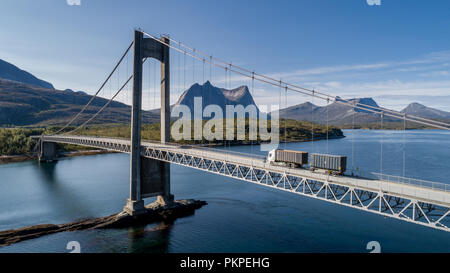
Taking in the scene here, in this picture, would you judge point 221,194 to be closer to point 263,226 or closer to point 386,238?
point 263,226

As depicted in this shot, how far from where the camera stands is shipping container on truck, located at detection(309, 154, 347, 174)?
2114cm

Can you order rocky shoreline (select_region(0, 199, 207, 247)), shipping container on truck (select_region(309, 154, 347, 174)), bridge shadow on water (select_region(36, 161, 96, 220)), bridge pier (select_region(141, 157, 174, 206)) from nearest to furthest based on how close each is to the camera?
shipping container on truck (select_region(309, 154, 347, 174)), rocky shoreline (select_region(0, 199, 207, 247)), bridge shadow on water (select_region(36, 161, 96, 220)), bridge pier (select_region(141, 157, 174, 206))

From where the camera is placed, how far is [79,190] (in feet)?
153

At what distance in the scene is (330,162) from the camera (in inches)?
854

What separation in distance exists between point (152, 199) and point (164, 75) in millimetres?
17259

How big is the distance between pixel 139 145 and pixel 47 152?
5841 cm

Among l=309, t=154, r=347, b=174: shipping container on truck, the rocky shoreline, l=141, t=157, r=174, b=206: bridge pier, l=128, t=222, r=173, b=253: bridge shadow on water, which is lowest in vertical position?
l=128, t=222, r=173, b=253: bridge shadow on water

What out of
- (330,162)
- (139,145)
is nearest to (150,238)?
(139,145)

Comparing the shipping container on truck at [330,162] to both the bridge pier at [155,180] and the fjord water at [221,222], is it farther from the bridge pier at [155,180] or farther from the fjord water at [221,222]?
the bridge pier at [155,180]

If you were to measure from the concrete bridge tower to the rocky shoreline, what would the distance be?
100 centimetres

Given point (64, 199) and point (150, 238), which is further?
point (64, 199)

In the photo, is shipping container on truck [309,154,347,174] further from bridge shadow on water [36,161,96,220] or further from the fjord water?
bridge shadow on water [36,161,96,220]

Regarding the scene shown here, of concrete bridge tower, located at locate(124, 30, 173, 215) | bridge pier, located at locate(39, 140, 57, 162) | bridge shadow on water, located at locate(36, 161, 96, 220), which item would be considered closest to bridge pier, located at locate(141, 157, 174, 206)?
concrete bridge tower, located at locate(124, 30, 173, 215)

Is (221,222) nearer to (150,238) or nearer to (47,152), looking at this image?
(150,238)
